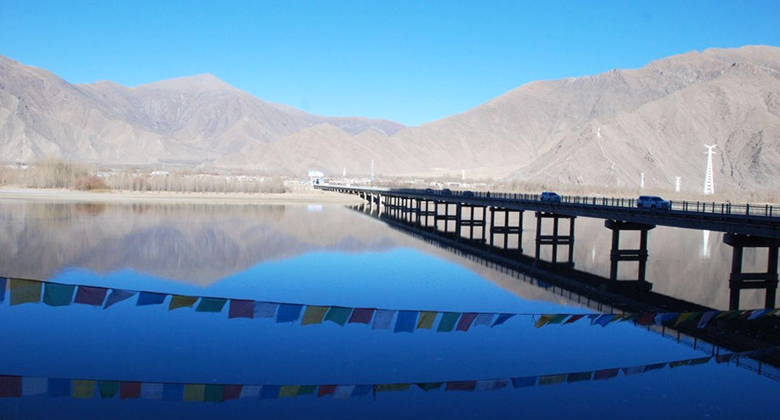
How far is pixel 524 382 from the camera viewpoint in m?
16.8

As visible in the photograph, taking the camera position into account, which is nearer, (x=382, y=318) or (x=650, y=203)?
(x=382, y=318)

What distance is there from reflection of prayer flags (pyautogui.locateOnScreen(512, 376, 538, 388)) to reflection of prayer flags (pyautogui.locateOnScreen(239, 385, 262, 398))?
19.1ft

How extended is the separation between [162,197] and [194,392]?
91915 mm

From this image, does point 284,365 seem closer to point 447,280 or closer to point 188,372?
point 188,372

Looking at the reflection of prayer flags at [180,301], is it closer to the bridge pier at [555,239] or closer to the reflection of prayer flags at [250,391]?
the reflection of prayer flags at [250,391]

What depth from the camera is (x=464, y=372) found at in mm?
17531

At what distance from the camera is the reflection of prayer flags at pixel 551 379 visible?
55.3 feet

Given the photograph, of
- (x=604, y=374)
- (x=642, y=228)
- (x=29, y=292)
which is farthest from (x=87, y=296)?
(x=642, y=228)

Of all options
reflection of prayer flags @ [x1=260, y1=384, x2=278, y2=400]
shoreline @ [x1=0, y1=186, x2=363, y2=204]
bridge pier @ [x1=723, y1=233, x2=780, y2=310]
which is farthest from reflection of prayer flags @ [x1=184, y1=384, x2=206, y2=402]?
shoreline @ [x1=0, y1=186, x2=363, y2=204]

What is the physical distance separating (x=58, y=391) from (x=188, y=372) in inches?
114

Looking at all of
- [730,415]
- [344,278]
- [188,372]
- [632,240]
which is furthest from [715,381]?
[632,240]

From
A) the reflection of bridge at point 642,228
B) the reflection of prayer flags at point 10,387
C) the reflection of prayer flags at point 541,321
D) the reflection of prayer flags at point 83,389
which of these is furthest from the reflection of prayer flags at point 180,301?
the reflection of bridge at point 642,228

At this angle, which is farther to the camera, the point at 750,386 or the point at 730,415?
the point at 750,386

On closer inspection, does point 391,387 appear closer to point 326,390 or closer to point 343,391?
point 343,391
